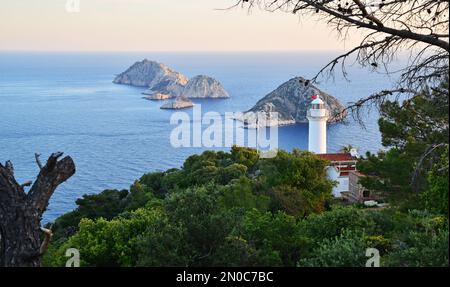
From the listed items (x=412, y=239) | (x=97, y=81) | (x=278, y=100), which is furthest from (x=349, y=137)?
(x=97, y=81)

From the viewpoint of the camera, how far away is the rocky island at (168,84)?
88625mm

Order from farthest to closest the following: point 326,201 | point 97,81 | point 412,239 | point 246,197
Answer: point 97,81 < point 326,201 < point 246,197 < point 412,239

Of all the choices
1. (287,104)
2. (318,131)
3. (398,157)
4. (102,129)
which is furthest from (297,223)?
(287,104)

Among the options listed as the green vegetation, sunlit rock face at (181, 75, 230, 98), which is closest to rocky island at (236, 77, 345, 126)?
sunlit rock face at (181, 75, 230, 98)

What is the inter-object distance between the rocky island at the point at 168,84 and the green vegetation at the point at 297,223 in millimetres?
61625

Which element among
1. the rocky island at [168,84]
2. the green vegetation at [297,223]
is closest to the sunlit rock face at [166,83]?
the rocky island at [168,84]

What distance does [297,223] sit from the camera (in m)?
10.7

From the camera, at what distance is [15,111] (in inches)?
2655

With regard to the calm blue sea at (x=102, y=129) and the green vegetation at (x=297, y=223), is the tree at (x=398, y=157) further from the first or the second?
the calm blue sea at (x=102, y=129)

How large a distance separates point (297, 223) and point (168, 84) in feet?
281

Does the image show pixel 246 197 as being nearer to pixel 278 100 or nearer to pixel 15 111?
pixel 278 100

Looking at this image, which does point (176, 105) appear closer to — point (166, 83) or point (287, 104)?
point (287, 104)
